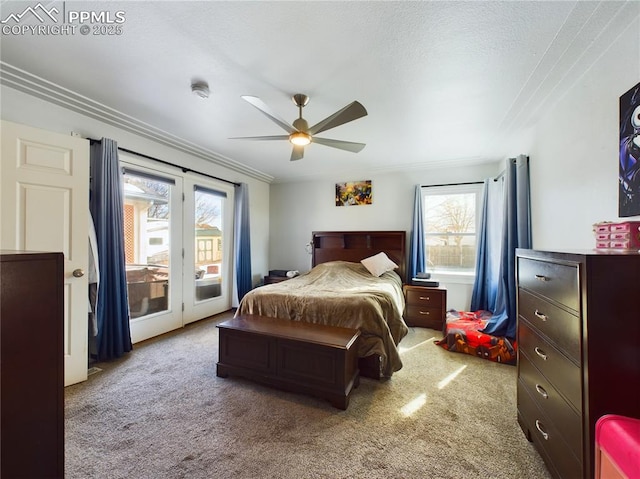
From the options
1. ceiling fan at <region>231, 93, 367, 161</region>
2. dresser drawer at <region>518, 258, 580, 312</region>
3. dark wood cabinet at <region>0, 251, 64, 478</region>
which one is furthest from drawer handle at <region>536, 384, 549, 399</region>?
dark wood cabinet at <region>0, 251, 64, 478</region>

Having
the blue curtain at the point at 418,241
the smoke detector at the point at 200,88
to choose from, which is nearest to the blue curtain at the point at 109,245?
the smoke detector at the point at 200,88

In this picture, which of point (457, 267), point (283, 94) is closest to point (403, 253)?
point (457, 267)

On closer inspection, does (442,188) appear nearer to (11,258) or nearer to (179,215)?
(179,215)

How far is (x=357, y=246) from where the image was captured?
188 inches

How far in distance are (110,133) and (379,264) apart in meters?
3.93

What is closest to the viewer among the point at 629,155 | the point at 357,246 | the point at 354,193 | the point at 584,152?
the point at 629,155

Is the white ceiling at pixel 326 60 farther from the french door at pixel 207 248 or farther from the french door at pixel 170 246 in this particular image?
the french door at pixel 207 248

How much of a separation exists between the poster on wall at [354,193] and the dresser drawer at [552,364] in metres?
3.40

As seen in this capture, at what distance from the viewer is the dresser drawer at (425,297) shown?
148 inches

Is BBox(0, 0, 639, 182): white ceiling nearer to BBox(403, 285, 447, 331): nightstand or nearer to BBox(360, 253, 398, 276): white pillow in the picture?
BBox(360, 253, 398, 276): white pillow

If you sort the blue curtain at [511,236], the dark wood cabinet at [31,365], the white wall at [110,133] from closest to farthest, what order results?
the dark wood cabinet at [31,365] < the white wall at [110,133] < the blue curtain at [511,236]

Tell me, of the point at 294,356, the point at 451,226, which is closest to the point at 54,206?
the point at 294,356

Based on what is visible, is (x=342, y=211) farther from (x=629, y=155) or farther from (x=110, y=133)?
(x=629, y=155)

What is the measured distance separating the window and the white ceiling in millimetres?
1381
